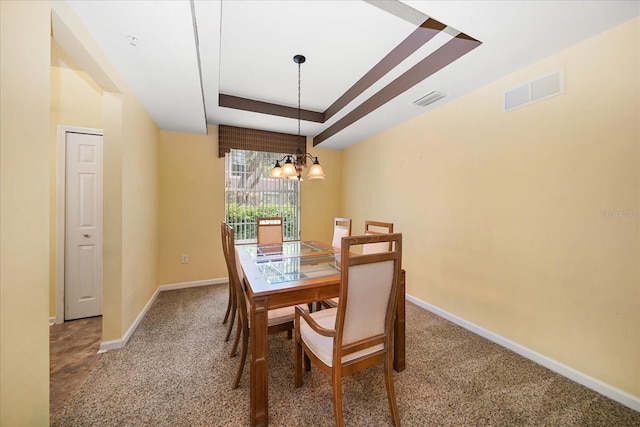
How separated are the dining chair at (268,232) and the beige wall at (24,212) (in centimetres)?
199

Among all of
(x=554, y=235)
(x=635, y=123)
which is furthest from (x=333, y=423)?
(x=635, y=123)

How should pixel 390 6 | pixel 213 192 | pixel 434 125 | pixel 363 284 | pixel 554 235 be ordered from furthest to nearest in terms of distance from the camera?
pixel 213 192, pixel 434 125, pixel 554 235, pixel 390 6, pixel 363 284

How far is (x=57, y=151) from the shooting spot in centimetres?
239

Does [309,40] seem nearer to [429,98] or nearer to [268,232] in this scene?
[429,98]

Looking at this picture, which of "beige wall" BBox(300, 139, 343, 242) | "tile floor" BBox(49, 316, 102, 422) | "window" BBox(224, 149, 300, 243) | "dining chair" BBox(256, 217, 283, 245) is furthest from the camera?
"beige wall" BBox(300, 139, 343, 242)

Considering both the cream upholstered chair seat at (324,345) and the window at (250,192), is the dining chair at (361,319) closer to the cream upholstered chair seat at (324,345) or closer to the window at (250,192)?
the cream upholstered chair seat at (324,345)

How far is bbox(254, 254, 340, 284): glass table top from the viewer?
5.53ft

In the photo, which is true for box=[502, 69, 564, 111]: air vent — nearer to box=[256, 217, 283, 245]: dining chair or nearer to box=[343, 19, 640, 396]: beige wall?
box=[343, 19, 640, 396]: beige wall

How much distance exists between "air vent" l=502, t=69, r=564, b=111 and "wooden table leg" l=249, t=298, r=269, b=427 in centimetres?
258

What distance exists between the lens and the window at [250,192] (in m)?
3.94

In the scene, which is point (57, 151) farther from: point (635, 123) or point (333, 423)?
point (635, 123)

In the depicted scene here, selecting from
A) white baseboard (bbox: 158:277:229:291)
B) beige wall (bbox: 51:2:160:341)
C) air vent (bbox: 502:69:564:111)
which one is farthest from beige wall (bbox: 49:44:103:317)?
air vent (bbox: 502:69:564:111)

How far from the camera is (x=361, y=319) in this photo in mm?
1257

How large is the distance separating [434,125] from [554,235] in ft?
5.34
